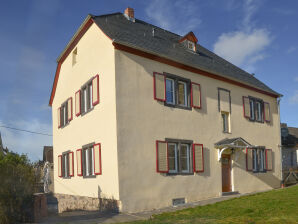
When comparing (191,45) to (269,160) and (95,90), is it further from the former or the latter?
(269,160)

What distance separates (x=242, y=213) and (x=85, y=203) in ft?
24.1

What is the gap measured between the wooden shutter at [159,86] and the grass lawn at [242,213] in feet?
15.9

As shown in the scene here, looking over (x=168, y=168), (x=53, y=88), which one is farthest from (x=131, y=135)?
(x=53, y=88)

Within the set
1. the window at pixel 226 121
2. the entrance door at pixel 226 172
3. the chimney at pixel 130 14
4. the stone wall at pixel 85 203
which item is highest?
the chimney at pixel 130 14

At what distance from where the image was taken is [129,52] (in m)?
13.4

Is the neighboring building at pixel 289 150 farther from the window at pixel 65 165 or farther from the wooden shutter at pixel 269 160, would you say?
the window at pixel 65 165

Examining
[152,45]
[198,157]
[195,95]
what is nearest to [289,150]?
[198,157]

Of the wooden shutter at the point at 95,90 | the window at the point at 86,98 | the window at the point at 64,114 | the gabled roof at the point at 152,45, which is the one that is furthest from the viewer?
the window at the point at 64,114

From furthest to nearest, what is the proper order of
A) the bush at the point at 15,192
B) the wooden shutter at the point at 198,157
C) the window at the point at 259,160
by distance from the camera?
1. the window at the point at 259,160
2. the wooden shutter at the point at 198,157
3. the bush at the point at 15,192

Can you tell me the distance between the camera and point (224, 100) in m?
17.5

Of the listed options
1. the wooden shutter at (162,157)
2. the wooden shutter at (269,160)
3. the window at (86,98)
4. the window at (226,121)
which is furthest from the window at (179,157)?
the wooden shutter at (269,160)

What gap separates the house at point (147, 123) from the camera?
12.9m

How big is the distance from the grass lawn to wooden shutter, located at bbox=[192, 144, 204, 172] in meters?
2.40

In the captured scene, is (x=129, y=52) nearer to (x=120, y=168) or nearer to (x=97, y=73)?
(x=97, y=73)
